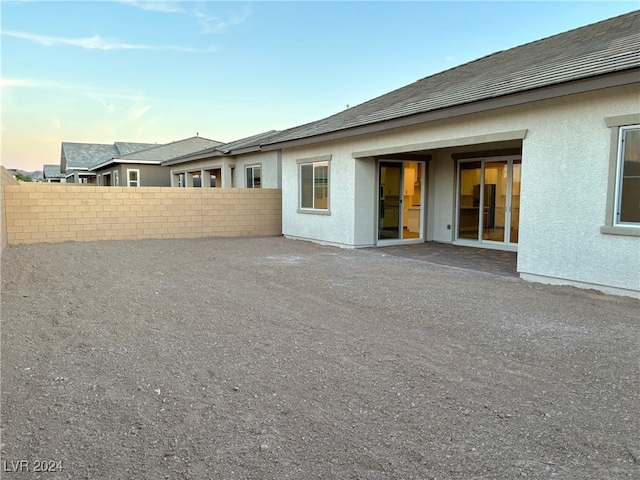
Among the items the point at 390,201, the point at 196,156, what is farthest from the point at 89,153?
the point at 390,201

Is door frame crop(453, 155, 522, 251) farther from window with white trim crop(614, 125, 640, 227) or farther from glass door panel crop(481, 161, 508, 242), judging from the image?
window with white trim crop(614, 125, 640, 227)

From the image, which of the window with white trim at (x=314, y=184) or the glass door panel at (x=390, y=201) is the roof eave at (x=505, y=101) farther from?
the glass door panel at (x=390, y=201)

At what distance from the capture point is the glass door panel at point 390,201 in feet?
40.2

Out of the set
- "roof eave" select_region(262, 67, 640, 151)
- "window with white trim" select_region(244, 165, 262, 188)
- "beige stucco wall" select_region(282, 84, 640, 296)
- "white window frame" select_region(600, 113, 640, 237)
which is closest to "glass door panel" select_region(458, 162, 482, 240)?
"beige stucco wall" select_region(282, 84, 640, 296)

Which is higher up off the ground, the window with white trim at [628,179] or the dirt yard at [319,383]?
the window with white trim at [628,179]

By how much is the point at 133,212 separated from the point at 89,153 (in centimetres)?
3142

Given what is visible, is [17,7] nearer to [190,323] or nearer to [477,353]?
[190,323]

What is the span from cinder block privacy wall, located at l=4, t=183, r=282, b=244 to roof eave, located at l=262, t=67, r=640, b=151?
5000 mm

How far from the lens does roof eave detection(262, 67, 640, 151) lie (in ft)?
19.3

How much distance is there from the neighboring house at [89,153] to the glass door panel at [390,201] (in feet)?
90.9

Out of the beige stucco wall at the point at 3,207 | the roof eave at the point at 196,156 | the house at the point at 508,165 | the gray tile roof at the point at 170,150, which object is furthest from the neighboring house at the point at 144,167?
the house at the point at 508,165

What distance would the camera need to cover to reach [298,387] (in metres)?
3.46

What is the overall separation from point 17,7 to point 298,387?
1029cm

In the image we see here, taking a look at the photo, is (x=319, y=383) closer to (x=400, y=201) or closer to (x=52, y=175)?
(x=400, y=201)
